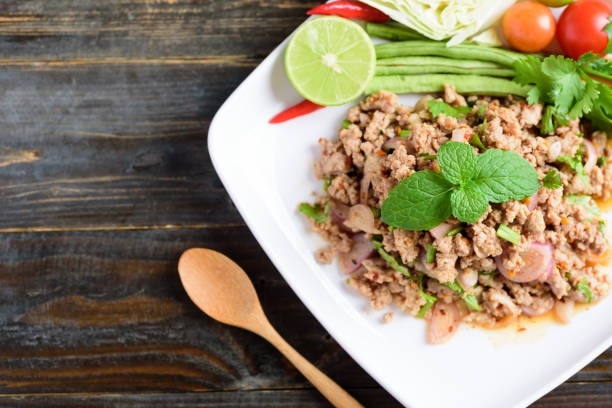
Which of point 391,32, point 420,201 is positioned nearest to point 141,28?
point 391,32

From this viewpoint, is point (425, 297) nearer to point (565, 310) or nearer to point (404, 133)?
point (565, 310)

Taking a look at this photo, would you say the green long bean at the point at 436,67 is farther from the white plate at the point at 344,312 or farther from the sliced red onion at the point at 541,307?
the sliced red onion at the point at 541,307

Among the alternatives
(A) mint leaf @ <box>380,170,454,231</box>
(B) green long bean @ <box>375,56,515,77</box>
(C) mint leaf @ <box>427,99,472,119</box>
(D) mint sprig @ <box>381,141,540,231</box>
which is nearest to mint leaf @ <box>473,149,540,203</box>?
(D) mint sprig @ <box>381,141,540,231</box>

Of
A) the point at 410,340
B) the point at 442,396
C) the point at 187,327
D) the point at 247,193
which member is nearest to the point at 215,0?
the point at 247,193

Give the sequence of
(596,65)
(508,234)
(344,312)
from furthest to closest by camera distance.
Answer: (344,312), (596,65), (508,234)

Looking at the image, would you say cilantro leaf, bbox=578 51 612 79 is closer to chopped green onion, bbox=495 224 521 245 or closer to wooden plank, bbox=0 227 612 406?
chopped green onion, bbox=495 224 521 245

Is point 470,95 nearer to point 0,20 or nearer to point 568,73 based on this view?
point 568,73
